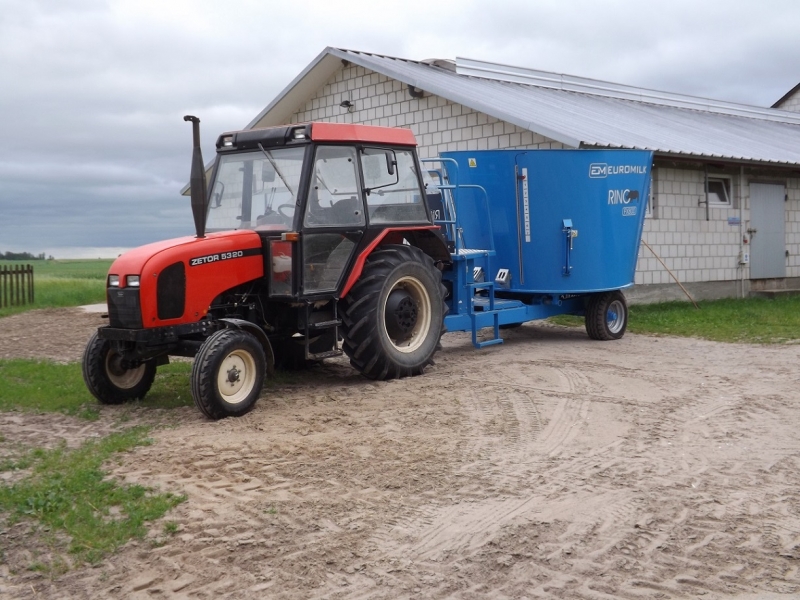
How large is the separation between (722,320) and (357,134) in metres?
8.22

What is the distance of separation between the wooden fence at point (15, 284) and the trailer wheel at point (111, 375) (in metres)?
14.3

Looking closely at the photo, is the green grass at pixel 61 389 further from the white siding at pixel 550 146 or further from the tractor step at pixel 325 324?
the white siding at pixel 550 146

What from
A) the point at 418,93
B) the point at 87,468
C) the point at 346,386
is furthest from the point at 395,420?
the point at 418,93

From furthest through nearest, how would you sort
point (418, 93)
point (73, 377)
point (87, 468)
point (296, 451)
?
1. point (418, 93)
2. point (73, 377)
3. point (296, 451)
4. point (87, 468)

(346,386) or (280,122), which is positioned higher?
(280,122)

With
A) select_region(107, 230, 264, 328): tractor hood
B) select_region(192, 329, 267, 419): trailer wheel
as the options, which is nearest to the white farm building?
select_region(107, 230, 264, 328): tractor hood

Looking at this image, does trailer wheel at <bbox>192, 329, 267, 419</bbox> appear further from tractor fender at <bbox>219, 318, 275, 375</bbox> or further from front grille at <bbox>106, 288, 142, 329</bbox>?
front grille at <bbox>106, 288, 142, 329</bbox>

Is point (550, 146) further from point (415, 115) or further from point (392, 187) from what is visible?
point (392, 187)

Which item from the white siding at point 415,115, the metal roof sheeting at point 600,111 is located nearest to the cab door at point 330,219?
the metal roof sheeting at point 600,111

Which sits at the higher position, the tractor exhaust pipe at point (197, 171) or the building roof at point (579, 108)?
the building roof at point (579, 108)

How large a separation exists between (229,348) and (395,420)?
1.45 meters

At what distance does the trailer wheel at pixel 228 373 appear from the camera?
7.00 metres

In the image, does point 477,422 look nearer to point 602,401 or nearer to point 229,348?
point 602,401

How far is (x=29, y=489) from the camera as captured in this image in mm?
5371
